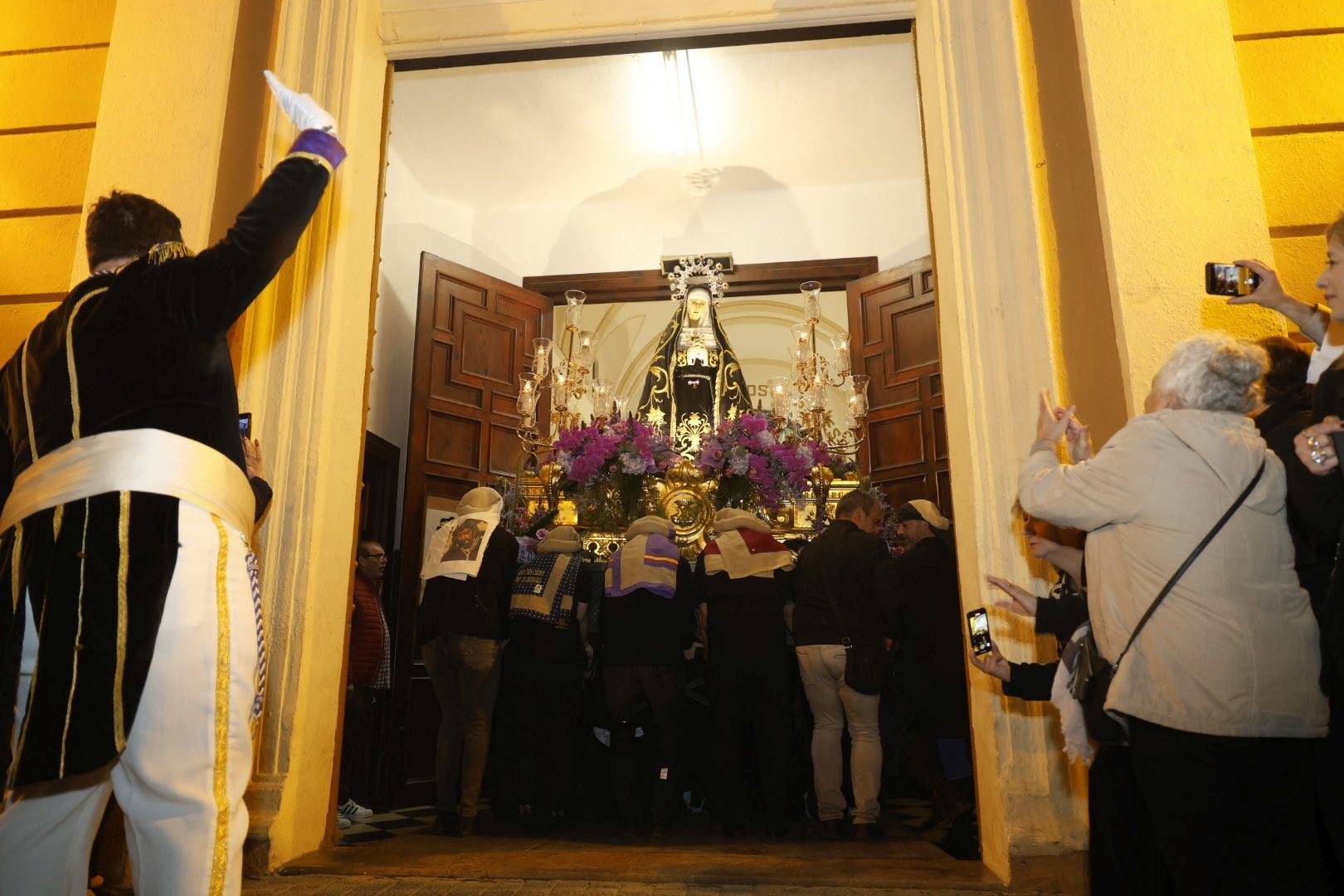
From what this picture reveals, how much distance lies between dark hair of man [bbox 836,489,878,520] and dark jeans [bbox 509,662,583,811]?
4.60ft

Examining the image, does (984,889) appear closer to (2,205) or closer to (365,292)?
(365,292)

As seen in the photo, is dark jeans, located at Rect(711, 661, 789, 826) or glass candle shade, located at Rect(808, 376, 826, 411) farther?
glass candle shade, located at Rect(808, 376, 826, 411)

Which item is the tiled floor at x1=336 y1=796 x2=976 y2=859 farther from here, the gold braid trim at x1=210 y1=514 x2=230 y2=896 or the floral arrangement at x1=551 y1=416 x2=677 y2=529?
the gold braid trim at x1=210 y1=514 x2=230 y2=896

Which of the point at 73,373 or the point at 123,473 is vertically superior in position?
the point at 73,373

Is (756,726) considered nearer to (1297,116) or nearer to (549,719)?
(549,719)

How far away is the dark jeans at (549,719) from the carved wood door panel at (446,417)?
1.35m

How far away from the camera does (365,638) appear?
470cm

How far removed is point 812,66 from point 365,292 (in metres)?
4.11

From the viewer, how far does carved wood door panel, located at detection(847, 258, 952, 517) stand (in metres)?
6.17

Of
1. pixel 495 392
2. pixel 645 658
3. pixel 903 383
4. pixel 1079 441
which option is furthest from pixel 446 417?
pixel 1079 441

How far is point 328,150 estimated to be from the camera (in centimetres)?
178

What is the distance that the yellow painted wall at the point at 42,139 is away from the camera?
3127mm

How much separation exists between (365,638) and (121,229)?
3227 millimetres

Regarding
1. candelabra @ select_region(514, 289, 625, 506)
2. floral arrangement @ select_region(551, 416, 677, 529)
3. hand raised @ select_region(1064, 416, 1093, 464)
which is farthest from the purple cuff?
candelabra @ select_region(514, 289, 625, 506)
